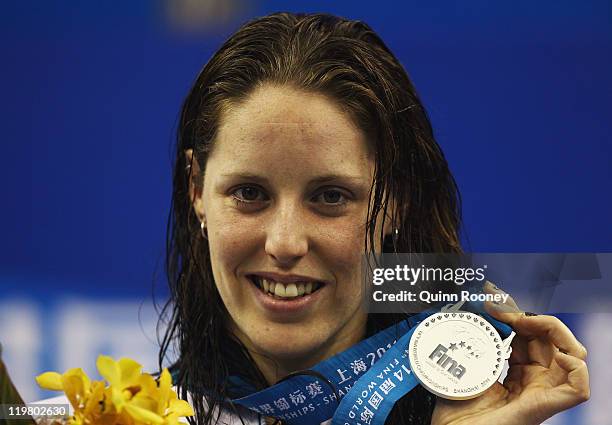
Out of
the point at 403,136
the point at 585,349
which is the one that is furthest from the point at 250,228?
the point at 585,349

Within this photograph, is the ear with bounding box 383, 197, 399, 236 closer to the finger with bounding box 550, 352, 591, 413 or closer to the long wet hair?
the long wet hair

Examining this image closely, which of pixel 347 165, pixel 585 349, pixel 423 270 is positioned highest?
pixel 347 165

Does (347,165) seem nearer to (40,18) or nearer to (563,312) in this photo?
(563,312)

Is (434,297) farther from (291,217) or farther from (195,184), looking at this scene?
(195,184)

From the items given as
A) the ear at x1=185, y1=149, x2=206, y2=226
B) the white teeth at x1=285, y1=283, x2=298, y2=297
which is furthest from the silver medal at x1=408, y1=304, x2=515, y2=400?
the ear at x1=185, y1=149, x2=206, y2=226

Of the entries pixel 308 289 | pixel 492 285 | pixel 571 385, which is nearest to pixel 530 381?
pixel 571 385

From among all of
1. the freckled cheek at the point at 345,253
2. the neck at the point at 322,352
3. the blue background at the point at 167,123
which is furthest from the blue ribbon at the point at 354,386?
the blue background at the point at 167,123

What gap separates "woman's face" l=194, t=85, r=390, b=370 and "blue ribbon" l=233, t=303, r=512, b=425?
0.04 meters

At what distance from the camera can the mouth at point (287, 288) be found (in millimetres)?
1622

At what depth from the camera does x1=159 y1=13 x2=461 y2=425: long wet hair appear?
1.59 m

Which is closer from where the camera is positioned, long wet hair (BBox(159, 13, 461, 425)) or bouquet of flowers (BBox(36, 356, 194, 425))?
bouquet of flowers (BBox(36, 356, 194, 425))

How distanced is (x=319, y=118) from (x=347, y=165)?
0.10m

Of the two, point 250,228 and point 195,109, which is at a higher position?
point 195,109

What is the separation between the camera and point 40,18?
172 centimetres
